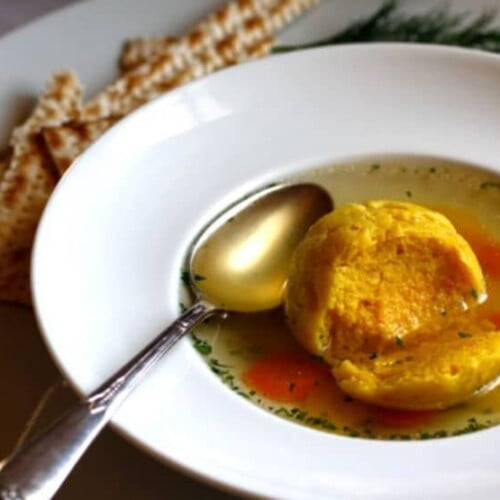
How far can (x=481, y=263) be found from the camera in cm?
173

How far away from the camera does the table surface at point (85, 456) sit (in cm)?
145

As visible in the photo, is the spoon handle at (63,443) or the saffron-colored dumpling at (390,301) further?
the saffron-colored dumpling at (390,301)

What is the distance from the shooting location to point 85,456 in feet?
4.94

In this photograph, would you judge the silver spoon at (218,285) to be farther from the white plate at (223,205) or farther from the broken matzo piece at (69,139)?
the broken matzo piece at (69,139)

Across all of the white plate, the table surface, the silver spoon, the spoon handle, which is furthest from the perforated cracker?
the spoon handle

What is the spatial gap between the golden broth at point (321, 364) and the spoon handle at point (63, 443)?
0.19 meters

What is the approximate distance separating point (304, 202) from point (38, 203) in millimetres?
493

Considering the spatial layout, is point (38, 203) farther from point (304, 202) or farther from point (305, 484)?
point (305, 484)

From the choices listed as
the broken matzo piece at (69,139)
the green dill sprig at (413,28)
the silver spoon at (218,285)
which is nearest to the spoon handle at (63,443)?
the silver spoon at (218,285)

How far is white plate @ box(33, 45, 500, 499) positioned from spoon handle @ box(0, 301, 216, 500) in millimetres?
30

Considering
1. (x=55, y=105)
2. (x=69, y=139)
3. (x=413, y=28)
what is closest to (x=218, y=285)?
(x=69, y=139)

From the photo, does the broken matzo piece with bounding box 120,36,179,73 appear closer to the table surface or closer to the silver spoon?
the silver spoon

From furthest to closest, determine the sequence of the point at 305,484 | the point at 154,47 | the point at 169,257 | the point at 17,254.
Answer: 1. the point at 154,47
2. the point at 17,254
3. the point at 169,257
4. the point at 305,484

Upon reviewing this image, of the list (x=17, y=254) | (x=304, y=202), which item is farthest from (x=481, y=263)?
(x=17, y=254)
